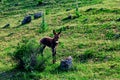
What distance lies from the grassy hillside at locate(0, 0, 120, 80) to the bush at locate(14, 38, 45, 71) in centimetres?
38

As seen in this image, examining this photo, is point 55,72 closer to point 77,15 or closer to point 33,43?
point 33,43

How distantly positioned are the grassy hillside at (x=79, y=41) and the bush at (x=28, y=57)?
375mm

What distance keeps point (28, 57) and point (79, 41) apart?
5.36 m

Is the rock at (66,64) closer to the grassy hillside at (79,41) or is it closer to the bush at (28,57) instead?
the grassy hillside at (79,41)

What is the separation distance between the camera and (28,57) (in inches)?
695

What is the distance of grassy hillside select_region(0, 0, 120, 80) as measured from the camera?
17.0 m

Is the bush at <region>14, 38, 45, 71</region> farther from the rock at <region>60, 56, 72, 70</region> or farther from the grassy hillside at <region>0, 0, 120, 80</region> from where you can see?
the rock at <region>60, 56, 72, 70</region>

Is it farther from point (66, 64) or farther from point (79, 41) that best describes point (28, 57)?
point (79, 41)

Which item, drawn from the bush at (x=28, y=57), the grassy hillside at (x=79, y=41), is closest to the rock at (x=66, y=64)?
the grassy hillside at (x=79, y=41)

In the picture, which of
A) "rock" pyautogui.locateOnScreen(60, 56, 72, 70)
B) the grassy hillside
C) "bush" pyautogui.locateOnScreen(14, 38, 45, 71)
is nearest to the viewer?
the grassy hillside

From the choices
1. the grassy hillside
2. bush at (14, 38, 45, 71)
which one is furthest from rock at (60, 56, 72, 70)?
bush at (14, 38, 45, 71)

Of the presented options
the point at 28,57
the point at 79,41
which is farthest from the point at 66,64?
the point at 79,41

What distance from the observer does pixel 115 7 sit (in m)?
29.2

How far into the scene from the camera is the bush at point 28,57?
687 inches
